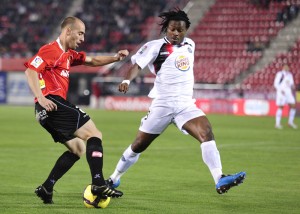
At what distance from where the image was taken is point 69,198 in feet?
30.8

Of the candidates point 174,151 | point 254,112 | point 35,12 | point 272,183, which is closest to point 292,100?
point 254,112

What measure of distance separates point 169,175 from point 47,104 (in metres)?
4.15

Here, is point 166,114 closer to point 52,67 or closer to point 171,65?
point 171,65

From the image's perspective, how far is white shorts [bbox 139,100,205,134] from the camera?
9375 millimetres

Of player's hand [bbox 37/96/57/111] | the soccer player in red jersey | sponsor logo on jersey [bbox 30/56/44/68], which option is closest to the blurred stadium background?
the soccer player in red jersey

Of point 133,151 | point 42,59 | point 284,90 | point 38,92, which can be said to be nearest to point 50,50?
point 42,59

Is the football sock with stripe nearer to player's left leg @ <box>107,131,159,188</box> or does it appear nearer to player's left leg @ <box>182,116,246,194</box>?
player's left leg @ <box>107,131,159,188</box>

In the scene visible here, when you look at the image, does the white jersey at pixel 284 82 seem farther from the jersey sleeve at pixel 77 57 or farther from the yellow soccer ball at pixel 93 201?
the yellow soccer ball at pixel 93 201

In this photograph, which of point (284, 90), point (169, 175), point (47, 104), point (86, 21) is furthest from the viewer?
point (86, 21)

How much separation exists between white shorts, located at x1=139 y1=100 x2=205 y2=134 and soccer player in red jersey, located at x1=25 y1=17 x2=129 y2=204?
92cm

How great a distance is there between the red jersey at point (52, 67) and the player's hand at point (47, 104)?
0.28 metres

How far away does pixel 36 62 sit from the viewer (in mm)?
8609

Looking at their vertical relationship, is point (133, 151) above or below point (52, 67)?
below

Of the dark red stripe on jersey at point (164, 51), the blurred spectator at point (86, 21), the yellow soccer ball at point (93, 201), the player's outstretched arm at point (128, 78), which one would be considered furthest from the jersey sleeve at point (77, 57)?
the blurred spectator at point (86, 21)
